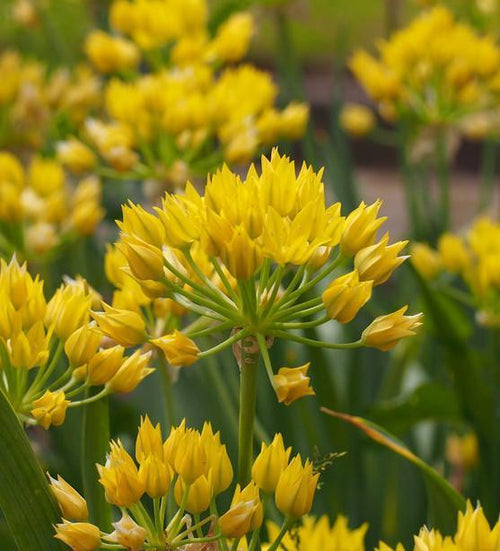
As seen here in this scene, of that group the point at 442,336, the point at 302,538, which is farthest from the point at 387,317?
the point at 442,336

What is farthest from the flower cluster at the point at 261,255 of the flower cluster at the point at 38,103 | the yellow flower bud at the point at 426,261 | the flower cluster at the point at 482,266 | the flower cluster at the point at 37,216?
the flower cluster at the point at 38,103

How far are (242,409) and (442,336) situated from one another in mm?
713

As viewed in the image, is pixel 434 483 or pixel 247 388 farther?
pixel 434 483

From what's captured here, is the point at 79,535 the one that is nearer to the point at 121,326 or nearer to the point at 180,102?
the point at 121,326

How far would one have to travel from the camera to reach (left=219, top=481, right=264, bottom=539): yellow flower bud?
0.49m

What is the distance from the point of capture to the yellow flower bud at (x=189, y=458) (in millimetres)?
502

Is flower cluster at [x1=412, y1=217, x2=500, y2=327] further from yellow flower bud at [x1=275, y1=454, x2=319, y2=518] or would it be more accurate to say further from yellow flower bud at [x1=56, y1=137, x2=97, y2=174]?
yellow flower bud at [x1=275, y1=454, x2=319, y2=518]

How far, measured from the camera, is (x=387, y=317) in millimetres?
535

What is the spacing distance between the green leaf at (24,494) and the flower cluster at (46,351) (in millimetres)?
27

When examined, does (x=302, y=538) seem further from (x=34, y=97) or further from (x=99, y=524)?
(x=34, y=97)

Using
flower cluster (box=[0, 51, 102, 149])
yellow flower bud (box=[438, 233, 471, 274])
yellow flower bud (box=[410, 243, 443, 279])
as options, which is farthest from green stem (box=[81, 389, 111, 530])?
flower cluster (box=[0, 51, 102, 149])

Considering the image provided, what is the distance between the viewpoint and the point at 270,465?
516 mm

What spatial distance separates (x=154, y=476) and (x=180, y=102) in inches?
28.5

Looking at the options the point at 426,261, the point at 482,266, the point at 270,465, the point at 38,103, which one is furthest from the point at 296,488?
the point at 38,103
